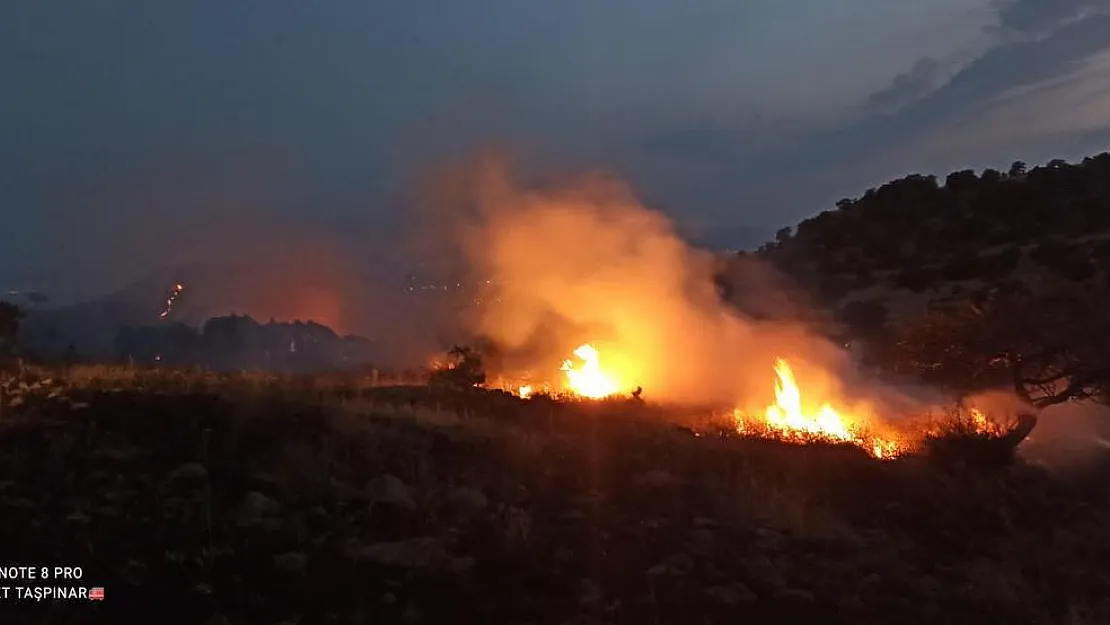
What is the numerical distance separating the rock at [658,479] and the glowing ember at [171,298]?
23.6m

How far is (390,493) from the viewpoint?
8.70 m

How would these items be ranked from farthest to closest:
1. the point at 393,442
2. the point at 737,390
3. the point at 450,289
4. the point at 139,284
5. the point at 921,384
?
the point at 139,284 → the point at 450,289 → the point at 737,390 → the point at 921,384 → the point at 393,442

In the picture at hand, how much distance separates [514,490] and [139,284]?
98.6ft

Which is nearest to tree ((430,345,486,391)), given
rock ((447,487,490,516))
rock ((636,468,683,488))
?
rock ((636,468,683,488))

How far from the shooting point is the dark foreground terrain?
23.3 feet

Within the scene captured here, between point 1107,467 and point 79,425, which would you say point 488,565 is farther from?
point 1107,467

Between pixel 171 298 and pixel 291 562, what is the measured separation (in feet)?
89.5

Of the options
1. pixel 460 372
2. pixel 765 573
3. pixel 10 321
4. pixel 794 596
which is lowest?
pixel 794 596

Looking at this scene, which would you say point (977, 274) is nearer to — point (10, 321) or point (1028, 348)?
point (1028, 348)

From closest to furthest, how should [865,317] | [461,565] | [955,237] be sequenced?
[461,565] < [865,317] < [955,237]

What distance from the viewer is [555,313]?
2102 centimetres

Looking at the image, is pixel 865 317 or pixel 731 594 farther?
pixel 865 317

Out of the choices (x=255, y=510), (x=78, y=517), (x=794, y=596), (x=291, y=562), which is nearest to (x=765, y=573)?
(x=794, y=596)

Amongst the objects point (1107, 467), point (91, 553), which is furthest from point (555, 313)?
point (91, 553)
